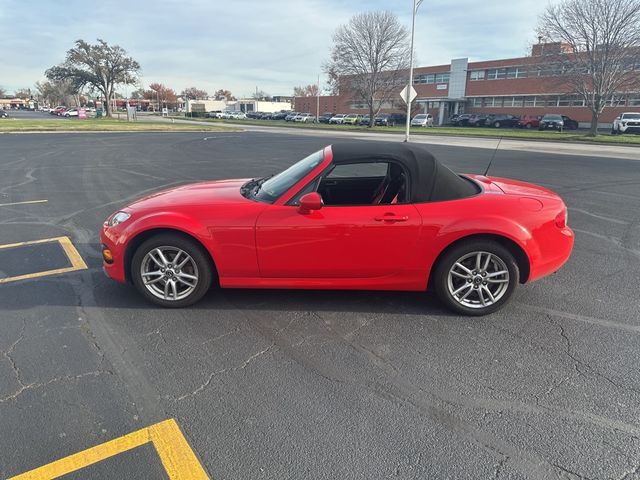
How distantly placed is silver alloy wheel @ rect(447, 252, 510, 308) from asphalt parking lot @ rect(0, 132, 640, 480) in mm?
197

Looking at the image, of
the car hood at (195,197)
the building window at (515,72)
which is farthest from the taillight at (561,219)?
the building window at (515,72)

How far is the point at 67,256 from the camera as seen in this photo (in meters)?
5.15

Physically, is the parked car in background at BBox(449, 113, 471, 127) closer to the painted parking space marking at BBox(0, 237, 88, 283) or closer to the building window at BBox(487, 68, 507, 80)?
the building window at BBox(487, 68, 507, 80)

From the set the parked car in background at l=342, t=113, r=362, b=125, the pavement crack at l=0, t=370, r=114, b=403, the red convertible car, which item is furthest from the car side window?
the parked car in background at l=342, t=113, r=362, b=125

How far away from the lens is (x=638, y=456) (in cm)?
220

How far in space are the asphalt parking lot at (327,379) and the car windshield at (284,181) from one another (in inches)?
37.9

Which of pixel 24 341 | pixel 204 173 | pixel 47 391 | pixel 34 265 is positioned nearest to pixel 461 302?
pixel 47 391

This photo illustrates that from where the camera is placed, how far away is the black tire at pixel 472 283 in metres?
3.60

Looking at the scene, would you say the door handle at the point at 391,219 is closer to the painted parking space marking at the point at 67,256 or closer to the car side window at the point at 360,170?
the car side window at the point at 360,170

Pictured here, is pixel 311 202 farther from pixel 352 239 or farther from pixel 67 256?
pixel 67 256

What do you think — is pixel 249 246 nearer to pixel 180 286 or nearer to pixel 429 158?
pixel 180 286

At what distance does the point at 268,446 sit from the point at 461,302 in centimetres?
214

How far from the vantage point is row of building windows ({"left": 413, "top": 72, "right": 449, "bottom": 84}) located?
6228 centimetres

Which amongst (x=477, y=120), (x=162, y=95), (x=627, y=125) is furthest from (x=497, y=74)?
(x=162, y=95)
